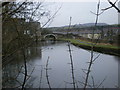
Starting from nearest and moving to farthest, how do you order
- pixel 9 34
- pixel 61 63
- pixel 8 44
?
pixel 8 44, pixel 9 34, pixel 61 63

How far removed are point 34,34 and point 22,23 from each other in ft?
0.30

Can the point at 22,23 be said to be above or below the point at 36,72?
above

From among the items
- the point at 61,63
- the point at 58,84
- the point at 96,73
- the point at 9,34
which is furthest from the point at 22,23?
the point at 61,63

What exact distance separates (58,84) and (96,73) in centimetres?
161

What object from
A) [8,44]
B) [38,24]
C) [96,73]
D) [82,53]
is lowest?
[96,73]

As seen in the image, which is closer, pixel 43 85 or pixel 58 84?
pixel 43 85

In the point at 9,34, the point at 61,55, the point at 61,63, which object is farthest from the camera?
the point at 61,55

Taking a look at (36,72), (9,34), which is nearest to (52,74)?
(36,72)

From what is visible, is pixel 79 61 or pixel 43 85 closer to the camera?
pixel 43 85

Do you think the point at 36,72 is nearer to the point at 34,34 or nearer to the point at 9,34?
the point at 9,34

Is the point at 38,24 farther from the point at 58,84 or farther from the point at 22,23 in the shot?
the point at 58,84

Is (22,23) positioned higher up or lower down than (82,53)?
higher up

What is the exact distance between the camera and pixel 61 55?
634 centimetres

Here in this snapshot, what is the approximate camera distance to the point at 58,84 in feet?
12.3
